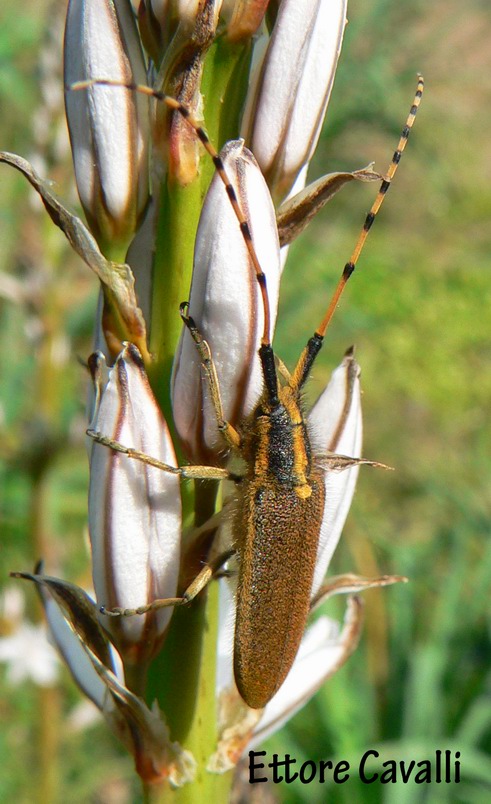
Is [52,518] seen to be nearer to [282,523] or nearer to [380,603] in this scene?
[380,603]

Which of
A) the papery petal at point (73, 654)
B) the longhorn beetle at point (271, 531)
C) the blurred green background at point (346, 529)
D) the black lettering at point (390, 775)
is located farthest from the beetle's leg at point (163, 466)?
the black lettering at point (390, 775)

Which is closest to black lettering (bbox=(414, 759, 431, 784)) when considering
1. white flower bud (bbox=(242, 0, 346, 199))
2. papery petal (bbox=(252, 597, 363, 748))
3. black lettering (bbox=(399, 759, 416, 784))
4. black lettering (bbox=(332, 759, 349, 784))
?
black lettering (bbox=(399, 759, 416, 784))

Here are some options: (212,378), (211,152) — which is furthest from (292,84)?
(212,378)

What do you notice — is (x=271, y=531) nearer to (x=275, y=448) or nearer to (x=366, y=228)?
(x=275, y=448)

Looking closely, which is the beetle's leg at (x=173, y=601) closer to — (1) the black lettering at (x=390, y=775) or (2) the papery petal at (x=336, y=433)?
(2) the papery petal at (x=336, y=433)

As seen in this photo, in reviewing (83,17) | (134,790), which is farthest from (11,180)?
(83,17)
